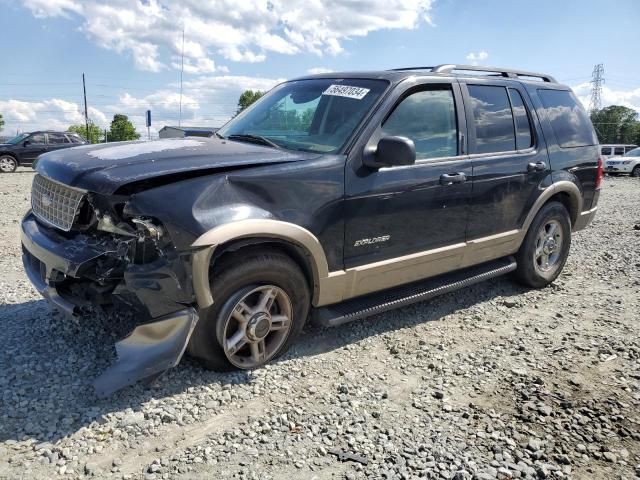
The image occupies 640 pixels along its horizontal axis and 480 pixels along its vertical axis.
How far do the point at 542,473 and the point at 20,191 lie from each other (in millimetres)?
13088

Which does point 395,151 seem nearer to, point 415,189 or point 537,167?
point 415,189

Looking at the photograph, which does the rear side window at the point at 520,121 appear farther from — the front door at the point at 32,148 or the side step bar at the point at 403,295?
the front door at the point at 32,148

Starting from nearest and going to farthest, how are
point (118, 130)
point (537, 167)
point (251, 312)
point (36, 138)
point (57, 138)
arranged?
point (251, 312) < point (537, 167) < point (36, 138) < point (57, 138) < point (118, 130)

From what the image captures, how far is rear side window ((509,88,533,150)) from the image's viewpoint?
16.3ft

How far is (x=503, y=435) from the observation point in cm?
295

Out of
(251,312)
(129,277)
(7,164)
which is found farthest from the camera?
(7,164)

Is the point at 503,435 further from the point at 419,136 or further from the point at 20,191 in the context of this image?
the point at 20,191

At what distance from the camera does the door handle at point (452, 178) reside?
4152 millimetres

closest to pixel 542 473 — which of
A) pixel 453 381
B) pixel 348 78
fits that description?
pixel 453 381

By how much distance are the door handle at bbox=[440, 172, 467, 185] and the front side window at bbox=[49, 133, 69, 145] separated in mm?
20606

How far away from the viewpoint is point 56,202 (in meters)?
3.43

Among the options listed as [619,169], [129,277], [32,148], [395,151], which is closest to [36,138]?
[32,148]

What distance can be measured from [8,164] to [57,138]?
2308mm

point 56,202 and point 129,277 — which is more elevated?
point 56,202
